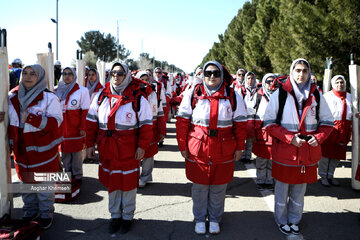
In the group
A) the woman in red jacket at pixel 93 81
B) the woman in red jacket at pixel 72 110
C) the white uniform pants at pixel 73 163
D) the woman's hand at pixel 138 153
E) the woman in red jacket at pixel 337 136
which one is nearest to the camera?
the woman's hand at pixel 138 153

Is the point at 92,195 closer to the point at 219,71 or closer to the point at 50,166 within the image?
the point at 50,166

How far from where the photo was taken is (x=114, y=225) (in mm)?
3846

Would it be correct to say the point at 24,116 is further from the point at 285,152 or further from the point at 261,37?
the point at 261,37

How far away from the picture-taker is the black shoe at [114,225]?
3819 mm

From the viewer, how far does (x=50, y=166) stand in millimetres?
3869

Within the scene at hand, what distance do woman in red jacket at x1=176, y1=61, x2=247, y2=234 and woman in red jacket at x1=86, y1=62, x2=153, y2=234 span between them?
532 millimetres

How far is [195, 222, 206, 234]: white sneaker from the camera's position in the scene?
12.5 feet

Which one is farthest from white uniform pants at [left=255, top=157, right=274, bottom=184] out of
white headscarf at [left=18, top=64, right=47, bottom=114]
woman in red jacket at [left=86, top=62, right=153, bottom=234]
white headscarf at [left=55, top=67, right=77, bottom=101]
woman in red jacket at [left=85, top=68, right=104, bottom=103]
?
woman in red jacket at [left=85, top=68, right=104, bottom=103]

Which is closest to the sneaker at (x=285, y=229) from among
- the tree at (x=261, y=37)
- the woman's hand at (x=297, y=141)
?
the woman's hand at (x=297, y=141)

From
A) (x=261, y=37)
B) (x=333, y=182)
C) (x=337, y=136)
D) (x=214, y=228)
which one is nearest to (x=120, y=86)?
(x=214, y=228)

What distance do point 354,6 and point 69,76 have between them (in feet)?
24.6

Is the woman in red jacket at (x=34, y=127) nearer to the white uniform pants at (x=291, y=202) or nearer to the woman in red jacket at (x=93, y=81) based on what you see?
the white uniform pants at (x=291, y=202)

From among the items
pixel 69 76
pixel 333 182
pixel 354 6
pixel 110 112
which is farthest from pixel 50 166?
pixel 354 6

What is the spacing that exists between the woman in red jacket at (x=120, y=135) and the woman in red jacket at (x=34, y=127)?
0.50 m
